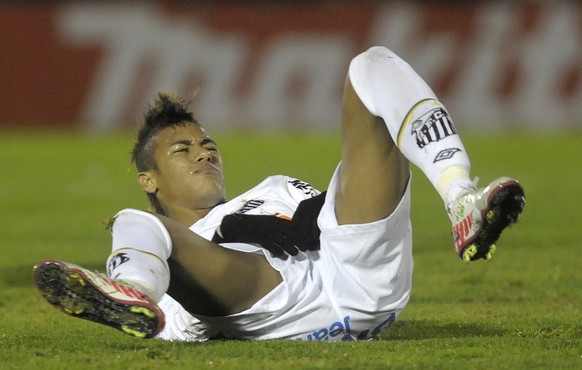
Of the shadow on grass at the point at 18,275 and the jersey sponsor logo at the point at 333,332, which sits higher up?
the jersey sponsor logo at the point at 333,332

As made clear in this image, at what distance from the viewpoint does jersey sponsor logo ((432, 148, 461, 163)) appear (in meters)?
3.93

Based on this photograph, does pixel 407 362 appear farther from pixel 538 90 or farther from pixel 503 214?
pixel 538 90

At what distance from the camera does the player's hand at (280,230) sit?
Answer: 4.52 meters

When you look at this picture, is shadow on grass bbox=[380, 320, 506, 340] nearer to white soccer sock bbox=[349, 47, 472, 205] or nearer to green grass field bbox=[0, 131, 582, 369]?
green grass field bbox=[0, 131, 582, 369]

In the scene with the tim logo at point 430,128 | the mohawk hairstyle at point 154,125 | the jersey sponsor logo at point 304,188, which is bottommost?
the jersey sponsor logo at point 304,188

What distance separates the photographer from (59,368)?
12.8 feet

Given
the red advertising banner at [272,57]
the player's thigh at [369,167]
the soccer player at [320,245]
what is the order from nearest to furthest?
the soccer player at [320,245], the player's thigh at [369,167], the red advertising banner at [272,57]

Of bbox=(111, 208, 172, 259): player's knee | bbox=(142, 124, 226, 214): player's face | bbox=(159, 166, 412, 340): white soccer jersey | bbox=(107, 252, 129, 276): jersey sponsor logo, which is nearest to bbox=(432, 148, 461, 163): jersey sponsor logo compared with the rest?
bbox=(159, 166, 412, 340): white soccer jersey

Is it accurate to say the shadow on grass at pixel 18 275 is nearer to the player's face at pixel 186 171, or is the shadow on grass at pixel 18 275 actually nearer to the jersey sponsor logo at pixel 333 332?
the player's face at pixel 186 171

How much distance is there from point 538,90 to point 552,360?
16.7 meters

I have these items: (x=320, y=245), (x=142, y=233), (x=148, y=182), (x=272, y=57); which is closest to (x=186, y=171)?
(x=148, y=182)

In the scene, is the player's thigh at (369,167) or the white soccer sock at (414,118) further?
the player's thigh at (369,167)

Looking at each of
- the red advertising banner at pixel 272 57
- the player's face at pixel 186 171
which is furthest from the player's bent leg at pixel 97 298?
the red advertising banner at pixel 272 57

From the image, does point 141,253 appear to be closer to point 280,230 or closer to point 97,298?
point 97,298
